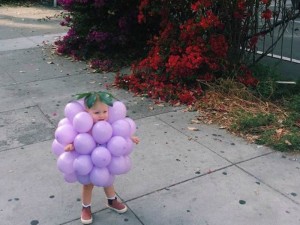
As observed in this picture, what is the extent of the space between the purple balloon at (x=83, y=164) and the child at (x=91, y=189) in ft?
0.27

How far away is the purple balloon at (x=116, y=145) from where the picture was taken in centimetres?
272

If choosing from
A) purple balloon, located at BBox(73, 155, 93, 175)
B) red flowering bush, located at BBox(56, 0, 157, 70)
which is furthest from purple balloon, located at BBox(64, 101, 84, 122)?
red flowering bush, located at BBox(56, 0, 157, 70)

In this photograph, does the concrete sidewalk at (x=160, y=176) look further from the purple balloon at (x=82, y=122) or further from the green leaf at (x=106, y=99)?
the green leaf at (x=106, y=99)

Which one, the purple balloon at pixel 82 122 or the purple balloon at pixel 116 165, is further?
the purple balloon at pixel 116 165

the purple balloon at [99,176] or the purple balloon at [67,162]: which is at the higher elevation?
the purple balloon at [67,162]

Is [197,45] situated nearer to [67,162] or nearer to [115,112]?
Result: [115,112]

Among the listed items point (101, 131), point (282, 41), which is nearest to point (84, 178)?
point (101, 131)

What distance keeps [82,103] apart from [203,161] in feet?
5.09

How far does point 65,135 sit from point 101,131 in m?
0.23

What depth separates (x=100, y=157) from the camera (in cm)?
268

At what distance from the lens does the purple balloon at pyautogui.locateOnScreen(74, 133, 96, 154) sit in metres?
2.67

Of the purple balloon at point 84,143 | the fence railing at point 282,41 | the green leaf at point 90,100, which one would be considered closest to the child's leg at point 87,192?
the purple balloon at point 84,143

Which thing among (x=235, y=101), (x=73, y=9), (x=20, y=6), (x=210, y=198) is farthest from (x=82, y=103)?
(x=20, y=6)

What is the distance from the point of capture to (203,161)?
3934 mm
